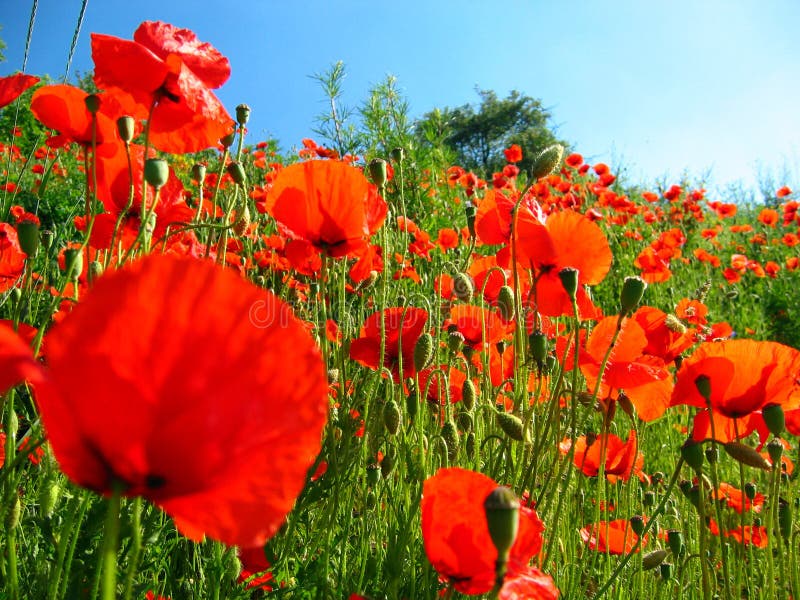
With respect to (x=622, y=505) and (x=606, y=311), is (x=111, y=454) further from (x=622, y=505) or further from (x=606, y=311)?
(x=606, y=311)

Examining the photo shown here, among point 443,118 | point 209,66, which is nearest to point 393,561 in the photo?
point 209,66

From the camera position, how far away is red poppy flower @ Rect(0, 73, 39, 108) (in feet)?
3.32

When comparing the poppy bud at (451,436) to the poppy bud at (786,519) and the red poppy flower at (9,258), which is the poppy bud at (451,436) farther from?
the red poppy flower at (9,258)

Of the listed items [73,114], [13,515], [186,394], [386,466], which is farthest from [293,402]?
[73,114]

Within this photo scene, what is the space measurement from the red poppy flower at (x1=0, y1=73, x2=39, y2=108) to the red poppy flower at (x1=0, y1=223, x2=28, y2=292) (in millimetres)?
625

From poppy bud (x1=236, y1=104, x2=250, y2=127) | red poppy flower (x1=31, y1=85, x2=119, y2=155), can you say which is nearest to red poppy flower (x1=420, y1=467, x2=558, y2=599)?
red poppy flower (x1=31, y1=85, x2=119, y2=155)

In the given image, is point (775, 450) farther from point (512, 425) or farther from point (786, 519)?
point (512, 425)

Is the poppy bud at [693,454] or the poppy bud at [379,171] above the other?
the poppy bud at [379,171]

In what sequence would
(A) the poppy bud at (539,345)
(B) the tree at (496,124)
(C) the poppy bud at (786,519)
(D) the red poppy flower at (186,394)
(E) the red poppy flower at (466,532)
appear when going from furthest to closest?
(B) the tree at (496,124) → (C) the poppy bud at (786,519) → (A) the poppy bud at (539,345) → (E) the red poppy flower at (466,532) → (D) the red poppy flower at (186,394)

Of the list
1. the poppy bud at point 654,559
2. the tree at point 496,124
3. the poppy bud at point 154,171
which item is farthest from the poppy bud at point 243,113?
the tree at point 496,124

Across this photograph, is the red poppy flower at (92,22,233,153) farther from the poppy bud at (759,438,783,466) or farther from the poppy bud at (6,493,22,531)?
the poppy bud at (759,438,783,466)

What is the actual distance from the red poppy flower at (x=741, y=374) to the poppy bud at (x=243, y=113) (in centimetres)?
119

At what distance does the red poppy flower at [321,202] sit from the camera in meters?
1.18

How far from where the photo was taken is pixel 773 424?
1096 mm
